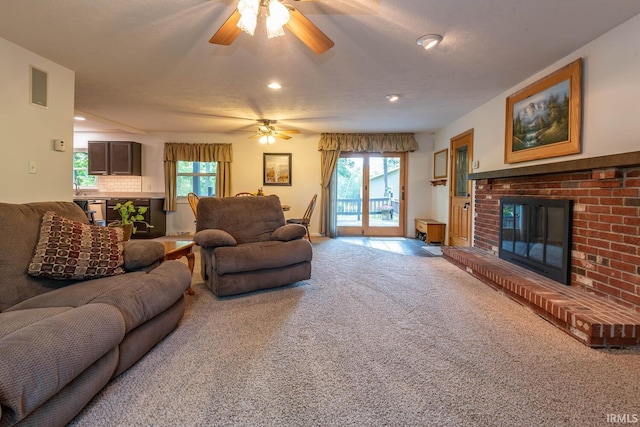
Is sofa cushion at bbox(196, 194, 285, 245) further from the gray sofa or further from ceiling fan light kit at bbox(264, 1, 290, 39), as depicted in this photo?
ceiling fan light kit at bbox(264, 1, 290, 39)

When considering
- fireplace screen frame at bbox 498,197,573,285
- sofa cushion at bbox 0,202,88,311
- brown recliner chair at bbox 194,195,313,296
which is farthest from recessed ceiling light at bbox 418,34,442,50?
sofa cushion at bbox 0,202,88,311

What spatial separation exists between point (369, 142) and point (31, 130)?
5220 mm

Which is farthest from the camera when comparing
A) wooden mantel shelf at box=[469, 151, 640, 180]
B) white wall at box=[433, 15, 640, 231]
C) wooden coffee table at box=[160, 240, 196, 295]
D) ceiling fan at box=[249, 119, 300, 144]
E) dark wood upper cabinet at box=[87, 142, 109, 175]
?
dark wood upper cabinet at box=[87, 142, 109, 175]

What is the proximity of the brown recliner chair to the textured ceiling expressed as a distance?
4.76 feet

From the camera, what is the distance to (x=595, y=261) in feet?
8.00

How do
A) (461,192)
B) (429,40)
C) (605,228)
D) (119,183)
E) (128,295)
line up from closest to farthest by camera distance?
(128,295), (605,228), (429,40), (461,192), (119,183)

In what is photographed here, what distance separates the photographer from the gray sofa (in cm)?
102

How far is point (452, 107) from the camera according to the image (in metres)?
4.60

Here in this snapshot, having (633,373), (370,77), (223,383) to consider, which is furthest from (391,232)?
(223,383)

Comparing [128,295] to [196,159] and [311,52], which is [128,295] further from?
[196,159]

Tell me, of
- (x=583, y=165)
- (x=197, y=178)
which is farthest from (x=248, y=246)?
(x=197, y=178)

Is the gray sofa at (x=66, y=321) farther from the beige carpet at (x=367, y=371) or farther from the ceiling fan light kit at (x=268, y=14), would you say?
the ceiling fan light kit at (x=268, y=14)

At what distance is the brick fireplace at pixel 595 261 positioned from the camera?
1.98 meters

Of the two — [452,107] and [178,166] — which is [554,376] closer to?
[452,107]
